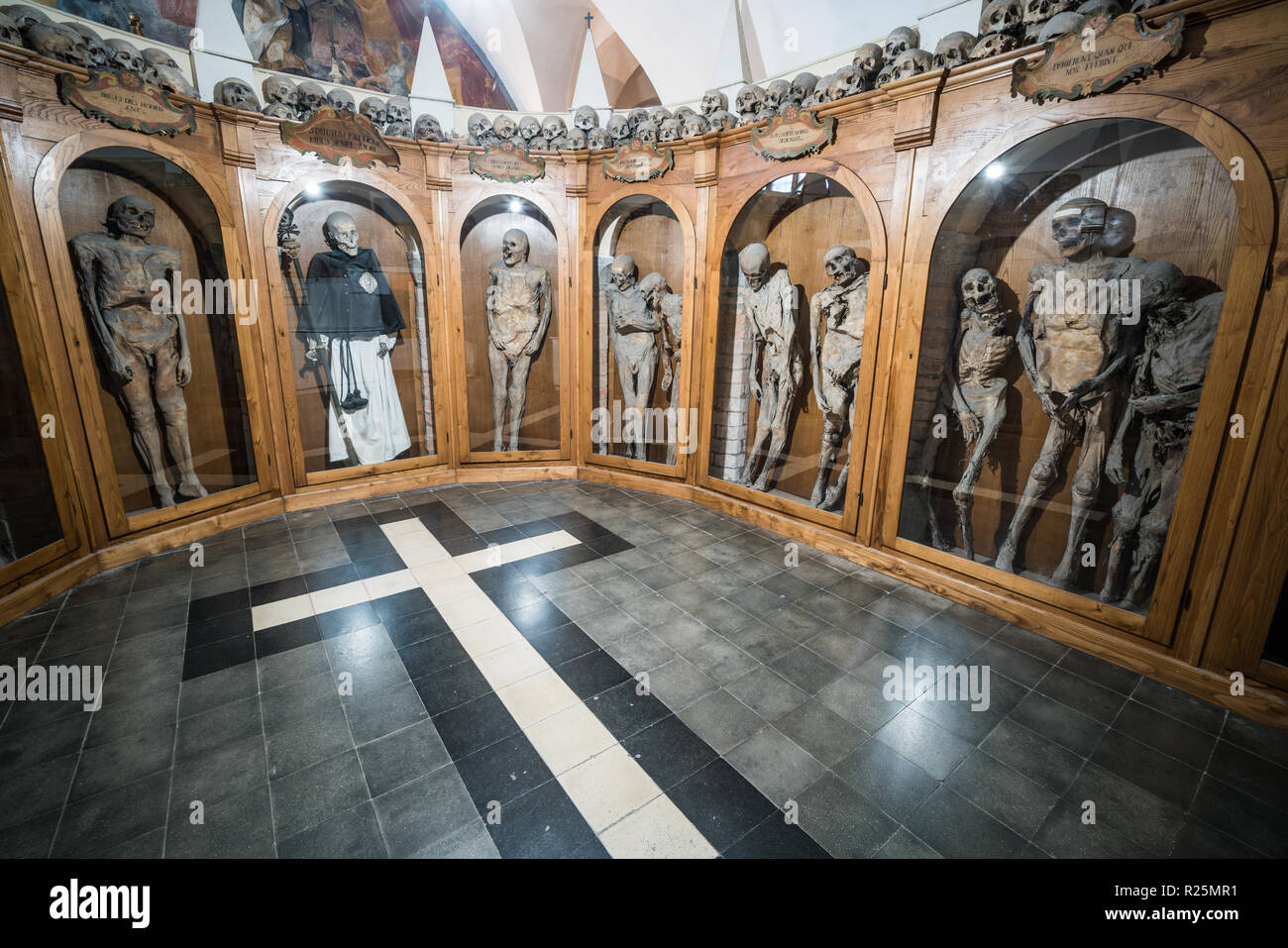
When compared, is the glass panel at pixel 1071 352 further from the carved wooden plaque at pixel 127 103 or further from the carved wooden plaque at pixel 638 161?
the carved wooden plaque at pixel 127 103

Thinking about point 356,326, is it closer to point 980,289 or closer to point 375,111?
point 375,111

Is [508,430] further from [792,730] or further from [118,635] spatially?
[792,730]

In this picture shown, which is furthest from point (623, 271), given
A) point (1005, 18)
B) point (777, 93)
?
point (1005, 18)

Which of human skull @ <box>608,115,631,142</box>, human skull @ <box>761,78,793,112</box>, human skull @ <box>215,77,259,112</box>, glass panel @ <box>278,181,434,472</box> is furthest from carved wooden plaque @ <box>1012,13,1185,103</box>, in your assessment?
human skull @ <box>215,77,259,112</box>

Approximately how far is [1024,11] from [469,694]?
503 cm

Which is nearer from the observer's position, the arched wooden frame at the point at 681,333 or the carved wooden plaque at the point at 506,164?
the arched wooden frame at the point at 681,333

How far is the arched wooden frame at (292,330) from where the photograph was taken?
495cm

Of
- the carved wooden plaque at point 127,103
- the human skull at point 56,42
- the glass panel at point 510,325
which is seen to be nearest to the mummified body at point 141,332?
the carved wooden plaque at point 127,103

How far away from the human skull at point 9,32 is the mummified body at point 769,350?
514cm

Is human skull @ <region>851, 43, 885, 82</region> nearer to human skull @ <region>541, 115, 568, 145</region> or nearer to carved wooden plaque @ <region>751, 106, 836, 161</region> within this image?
carved wooden plaque @ <region>751, 106, 836, 161</region>

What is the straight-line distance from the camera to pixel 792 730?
2.67 meters

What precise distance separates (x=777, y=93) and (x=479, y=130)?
2.98m

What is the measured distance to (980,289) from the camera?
371cm

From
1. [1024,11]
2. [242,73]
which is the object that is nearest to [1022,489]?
[1024,11]
